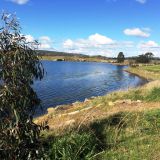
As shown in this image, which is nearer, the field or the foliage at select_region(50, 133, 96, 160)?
the foliage at select_region(50, 133, 96, 160)

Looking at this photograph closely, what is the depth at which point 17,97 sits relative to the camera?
11.2m

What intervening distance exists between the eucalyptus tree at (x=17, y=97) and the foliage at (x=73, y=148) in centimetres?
53

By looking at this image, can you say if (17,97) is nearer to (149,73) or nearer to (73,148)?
(73,148)

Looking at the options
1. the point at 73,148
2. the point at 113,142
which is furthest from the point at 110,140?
the point at 73,148

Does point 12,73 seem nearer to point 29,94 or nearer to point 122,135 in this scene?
point 29,94

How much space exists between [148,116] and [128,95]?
41.5 feet

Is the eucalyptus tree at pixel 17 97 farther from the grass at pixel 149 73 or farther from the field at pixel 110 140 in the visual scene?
the grass at pixel 149 73

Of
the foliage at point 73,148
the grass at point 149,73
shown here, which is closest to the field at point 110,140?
the foliage at point 73,148

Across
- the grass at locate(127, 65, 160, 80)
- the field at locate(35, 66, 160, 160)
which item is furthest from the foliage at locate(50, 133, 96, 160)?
the grass at locate(127, 65, 160, 80)

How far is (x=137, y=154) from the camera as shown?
1188 cm

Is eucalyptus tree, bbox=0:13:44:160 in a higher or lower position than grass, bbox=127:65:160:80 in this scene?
higher

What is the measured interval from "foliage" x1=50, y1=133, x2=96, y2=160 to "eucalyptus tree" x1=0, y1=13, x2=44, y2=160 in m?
0.53

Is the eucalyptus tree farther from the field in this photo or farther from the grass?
the grass

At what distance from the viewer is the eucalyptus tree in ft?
36.4
